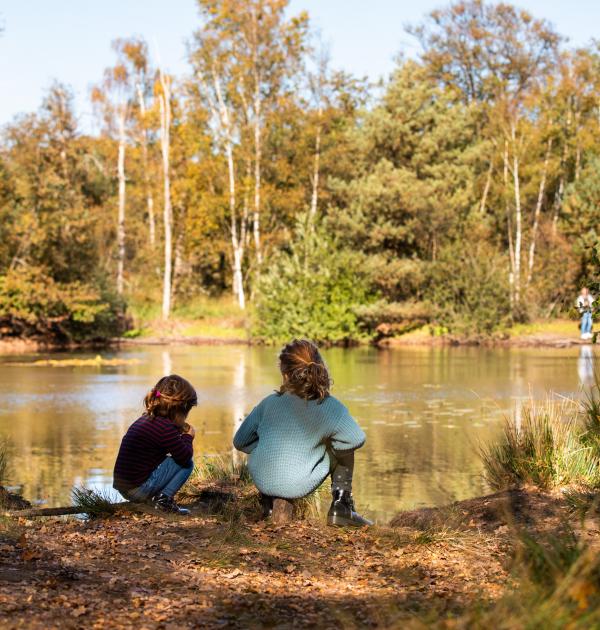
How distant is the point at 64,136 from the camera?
116ft

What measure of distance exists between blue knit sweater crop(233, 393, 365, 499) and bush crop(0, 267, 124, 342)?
90.5ft

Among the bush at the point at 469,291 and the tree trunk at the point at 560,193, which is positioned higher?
the tree trunk at the point at 560,193

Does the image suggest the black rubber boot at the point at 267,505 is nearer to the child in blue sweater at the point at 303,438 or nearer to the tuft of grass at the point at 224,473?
the child in blue sweater at the point at 303,438

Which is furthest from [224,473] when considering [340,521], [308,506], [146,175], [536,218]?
[146,175]

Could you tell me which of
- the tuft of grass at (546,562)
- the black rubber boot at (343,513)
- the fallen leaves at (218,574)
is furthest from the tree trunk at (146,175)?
the tuft of grass at (546,562)

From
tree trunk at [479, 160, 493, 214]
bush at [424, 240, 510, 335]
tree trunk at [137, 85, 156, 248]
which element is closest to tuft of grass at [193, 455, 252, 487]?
bush at [424, 240, 510, 335]

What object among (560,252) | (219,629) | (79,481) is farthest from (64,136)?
(219,629)

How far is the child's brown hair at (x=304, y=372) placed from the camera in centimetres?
618

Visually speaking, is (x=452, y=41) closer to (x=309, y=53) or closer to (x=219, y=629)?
(x=309, y=53)

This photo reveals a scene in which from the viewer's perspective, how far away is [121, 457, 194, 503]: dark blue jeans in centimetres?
666

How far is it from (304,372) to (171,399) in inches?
36.9

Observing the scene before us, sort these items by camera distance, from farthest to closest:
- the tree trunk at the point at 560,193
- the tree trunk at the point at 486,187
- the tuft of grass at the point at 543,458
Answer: the tree trunk at the point at 486,187
the tree trunk at the point at 560,193
the tuft of grass at the point at 543,458

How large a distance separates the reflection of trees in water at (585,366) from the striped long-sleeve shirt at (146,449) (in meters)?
12.3

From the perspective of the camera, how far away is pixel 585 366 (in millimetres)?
24344
